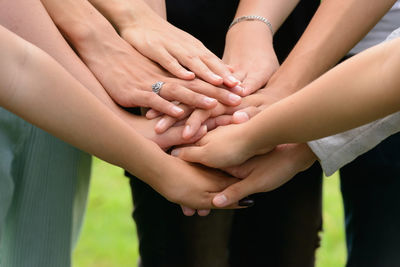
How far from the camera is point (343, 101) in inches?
55.5

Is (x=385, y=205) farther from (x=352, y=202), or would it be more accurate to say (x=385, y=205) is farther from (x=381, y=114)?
(x=381, y=114)

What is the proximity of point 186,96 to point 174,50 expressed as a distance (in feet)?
0.42

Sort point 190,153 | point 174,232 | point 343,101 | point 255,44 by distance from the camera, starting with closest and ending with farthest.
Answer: point 343,101 < point 190,153 < point 255,44 < point 174,232

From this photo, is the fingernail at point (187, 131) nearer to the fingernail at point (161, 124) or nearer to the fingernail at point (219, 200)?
the fingernail at point (161, 124)

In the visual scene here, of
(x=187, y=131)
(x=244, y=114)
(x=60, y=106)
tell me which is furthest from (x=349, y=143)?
(x=60, y=106)

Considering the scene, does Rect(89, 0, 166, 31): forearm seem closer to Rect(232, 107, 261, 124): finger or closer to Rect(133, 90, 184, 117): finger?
Rect(133, 90, 184, 117): finger

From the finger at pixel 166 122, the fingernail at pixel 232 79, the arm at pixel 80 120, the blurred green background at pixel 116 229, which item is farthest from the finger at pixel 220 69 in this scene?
the blurred green background at pixel 116 229

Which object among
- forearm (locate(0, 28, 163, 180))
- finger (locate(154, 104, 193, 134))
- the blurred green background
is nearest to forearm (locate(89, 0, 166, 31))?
A: finger (locate(154, 104, 193, 134))

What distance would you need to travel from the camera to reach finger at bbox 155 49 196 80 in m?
1.73

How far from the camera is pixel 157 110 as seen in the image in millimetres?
1704

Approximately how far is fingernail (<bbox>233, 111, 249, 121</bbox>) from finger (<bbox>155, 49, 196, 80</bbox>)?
0.44 feet

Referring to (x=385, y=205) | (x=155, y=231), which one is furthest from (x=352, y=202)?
(x=155, y=231)

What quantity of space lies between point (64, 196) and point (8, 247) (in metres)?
0.17

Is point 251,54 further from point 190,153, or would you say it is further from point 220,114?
point 190,153
